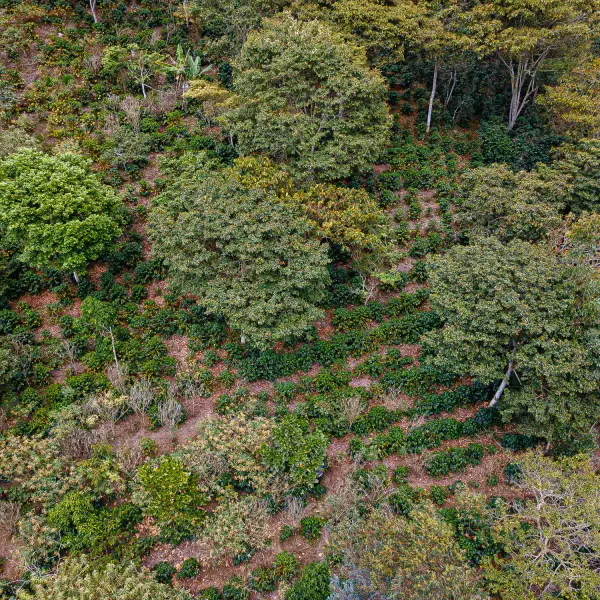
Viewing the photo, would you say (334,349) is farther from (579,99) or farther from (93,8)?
(93,8)

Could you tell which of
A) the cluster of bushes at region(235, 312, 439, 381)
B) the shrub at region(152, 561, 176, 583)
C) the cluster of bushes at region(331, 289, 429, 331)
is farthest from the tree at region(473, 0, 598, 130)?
the shrub at region(152, 561, 176, 583)

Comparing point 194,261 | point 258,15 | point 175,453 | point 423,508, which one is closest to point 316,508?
point 423,508

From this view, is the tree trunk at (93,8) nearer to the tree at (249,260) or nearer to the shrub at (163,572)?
the tree at (249,260)

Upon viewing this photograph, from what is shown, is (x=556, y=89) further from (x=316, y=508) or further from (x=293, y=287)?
(x=316, y=508)

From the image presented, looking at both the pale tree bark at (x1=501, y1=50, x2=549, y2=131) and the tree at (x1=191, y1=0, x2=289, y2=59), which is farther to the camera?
the tree at (x1=191, y1=0, x2=289, y2=59)

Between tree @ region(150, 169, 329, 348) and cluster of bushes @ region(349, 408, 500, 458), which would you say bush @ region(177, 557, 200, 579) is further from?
tree @ region(150, 169, 329, 348)
